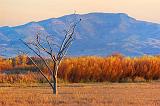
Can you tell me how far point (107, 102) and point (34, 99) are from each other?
345 cm

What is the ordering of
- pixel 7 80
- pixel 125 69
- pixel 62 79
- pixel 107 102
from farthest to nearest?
1. pixel 125 69
2. pixel 62 79
3. pixel 7 80
4. pixel 107 102

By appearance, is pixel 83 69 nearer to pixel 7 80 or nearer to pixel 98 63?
pixel 98 63

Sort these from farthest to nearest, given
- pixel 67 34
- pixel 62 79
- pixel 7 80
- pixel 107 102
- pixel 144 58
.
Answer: pixel 144 58, pixel 62 79, pixel 7 80, pixel 67 34, pixel 107 102

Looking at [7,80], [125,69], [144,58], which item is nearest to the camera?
[7,80]

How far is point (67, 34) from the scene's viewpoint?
34188 mm

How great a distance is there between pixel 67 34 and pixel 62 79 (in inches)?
685

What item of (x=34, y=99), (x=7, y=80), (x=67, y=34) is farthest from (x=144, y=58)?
(x=34, y=99)

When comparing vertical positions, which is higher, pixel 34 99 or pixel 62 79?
pixel 34 99

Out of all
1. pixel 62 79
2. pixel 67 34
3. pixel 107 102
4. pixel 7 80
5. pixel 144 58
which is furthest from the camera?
pixel 144 58

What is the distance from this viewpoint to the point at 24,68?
61.1 metres

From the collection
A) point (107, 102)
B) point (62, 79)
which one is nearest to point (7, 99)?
point (107, 102)

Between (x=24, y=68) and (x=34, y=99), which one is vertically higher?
(x=34, y=99)

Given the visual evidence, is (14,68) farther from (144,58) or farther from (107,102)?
(107,102)

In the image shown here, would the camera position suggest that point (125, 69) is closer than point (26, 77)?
No
